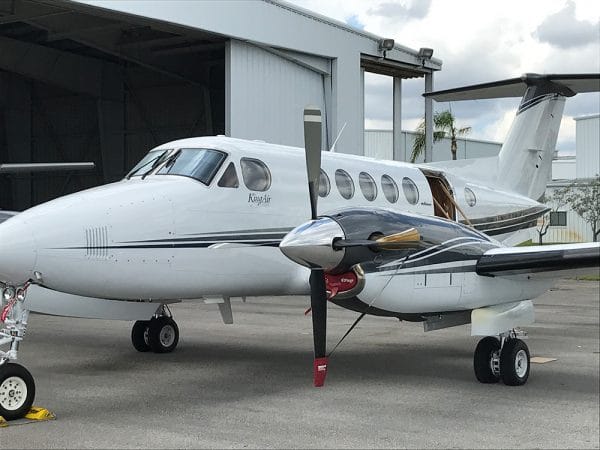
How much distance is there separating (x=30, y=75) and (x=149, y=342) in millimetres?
22640

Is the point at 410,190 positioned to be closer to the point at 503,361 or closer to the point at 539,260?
the point at 539,260

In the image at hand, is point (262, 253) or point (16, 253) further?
point (262, 253)

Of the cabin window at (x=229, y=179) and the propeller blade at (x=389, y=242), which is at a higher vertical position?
the cabin window at (x=229, y=179)

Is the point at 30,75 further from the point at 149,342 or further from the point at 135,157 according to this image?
the point at 149,342

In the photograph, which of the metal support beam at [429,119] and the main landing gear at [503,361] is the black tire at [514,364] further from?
the metal support beam at [429,119]

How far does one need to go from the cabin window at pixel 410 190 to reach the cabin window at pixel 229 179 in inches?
129

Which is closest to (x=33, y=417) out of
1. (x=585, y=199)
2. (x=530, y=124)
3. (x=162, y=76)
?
(x=530, y=124)

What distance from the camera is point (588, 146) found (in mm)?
53688

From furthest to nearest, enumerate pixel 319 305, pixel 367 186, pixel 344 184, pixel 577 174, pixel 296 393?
pixel 577 174 < pixel 367 186 < pixel 344 184 < pixel 296 393 < pixel 319 305

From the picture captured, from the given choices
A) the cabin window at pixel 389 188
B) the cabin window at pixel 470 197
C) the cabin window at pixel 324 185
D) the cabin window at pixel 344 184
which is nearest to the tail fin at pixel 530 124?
the cabin window at pixel 470 197

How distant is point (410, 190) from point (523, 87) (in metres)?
4.06

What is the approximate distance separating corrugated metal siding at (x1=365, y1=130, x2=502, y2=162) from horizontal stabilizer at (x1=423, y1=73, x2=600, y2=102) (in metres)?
38.7

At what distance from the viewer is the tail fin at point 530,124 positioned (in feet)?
45.2

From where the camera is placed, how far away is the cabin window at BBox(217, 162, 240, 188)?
Result: 9061mm
